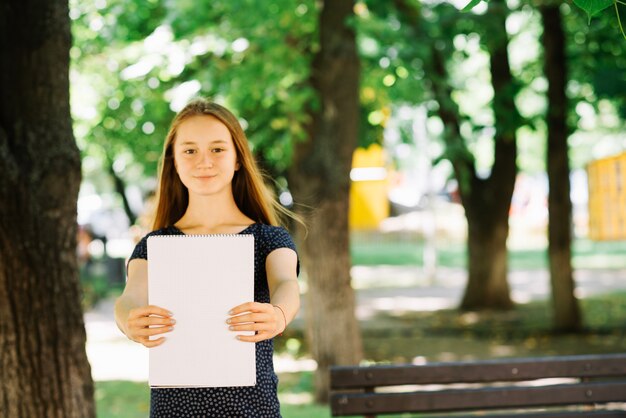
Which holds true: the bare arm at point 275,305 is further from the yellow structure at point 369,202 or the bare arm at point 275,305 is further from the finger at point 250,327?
the yellow structure at point 369,202

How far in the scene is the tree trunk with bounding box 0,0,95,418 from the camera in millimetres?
4480

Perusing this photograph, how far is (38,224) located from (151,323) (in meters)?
2.12

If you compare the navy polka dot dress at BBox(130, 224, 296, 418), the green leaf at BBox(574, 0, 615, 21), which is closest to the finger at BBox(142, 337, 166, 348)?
the navy polka dot dress at BBox(130, 224, 296, 418)

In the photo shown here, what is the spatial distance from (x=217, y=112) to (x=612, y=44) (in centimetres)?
1114

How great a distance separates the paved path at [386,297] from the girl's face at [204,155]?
896 centimetres

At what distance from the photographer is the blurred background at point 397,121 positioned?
9789mm

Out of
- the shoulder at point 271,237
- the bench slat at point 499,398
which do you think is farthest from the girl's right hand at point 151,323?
the bench slat at point 499,398

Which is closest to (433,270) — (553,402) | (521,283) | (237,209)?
(521,283)

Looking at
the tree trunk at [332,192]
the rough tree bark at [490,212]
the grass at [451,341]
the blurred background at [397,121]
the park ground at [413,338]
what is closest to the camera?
the tree trunk at [332,192]

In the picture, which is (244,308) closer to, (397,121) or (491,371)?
(491,371)

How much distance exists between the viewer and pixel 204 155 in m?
2.97

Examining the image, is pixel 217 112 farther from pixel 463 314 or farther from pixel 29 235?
pixel 463 314

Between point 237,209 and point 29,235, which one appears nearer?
point 237,209

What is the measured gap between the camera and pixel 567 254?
1382 centimetres
